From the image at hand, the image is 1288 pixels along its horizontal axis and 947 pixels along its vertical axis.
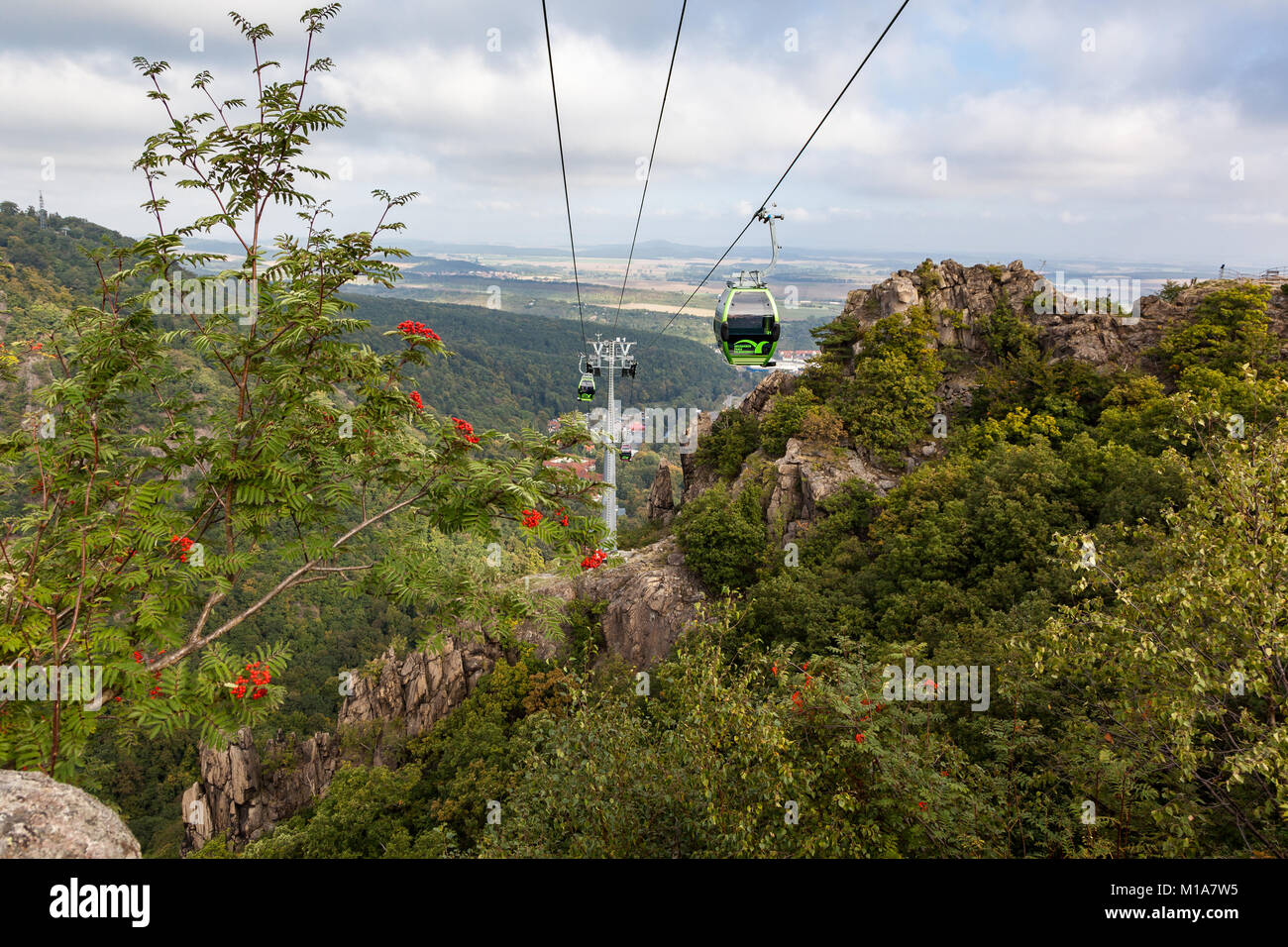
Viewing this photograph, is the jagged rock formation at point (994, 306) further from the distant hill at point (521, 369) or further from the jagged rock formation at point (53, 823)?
the distant hill at point (521, 369)

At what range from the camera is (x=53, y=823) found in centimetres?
286

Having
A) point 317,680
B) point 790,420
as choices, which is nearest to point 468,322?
point 317,680

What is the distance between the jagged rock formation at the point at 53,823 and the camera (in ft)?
8.95

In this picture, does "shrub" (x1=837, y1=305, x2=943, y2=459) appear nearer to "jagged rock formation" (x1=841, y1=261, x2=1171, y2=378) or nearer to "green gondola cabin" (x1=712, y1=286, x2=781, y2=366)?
"jagged rock formation" (x1=841, y1=261, x2=1171, y2=378)

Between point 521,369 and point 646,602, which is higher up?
point 521,369
